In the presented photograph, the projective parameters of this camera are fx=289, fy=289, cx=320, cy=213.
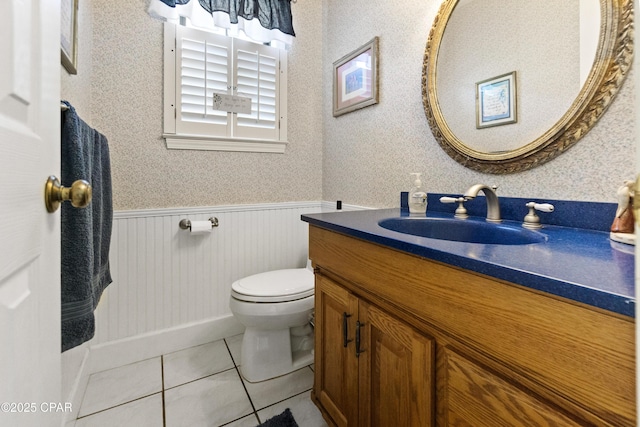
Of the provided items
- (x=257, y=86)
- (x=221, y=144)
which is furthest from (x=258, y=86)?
(x=221, y=144)

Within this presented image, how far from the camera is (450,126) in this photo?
48.6 inches

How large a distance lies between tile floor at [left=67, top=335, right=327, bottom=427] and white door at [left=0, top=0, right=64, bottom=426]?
841 millimetres

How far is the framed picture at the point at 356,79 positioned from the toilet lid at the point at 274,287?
42.6 inches

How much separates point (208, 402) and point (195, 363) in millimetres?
347

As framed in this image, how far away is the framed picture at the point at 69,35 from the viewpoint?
99 centimetres

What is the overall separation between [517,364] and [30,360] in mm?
758

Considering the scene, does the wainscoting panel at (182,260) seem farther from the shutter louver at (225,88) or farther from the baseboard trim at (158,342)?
the shutter louver at (225,88)

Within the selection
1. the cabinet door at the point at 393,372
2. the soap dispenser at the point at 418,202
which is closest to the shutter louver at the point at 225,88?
the soap dispenser at the point at 418,202

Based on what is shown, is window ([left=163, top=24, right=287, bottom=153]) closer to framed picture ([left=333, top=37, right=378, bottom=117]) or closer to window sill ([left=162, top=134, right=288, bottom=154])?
window sill ([left=162, top=134, right=288, bottom=154])

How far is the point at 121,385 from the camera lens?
1421 mm

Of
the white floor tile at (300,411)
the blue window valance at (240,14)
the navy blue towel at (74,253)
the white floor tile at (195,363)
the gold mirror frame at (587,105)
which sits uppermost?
the blue window valance at (240,14)

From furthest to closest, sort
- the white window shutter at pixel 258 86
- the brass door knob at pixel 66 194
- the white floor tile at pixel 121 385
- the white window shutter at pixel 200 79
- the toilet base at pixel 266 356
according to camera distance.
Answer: the white window shutter at pixel 258 86
the white window shutter at pixel 200 79
the toilet base at pixel 266 356
the white floor tile at pixel 121 385
the brass door knob at pixel 66 194

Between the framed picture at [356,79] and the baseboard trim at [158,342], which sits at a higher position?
the framed picture at [356,79]

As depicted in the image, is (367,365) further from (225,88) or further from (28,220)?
(225,88)
